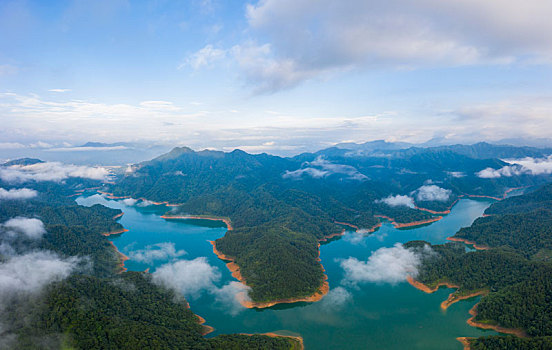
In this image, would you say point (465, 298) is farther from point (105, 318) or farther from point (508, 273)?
point (105, 318)

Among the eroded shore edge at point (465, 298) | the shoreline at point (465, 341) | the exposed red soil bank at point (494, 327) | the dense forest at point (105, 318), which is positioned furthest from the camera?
the eroded shore edge at point (465, 298)

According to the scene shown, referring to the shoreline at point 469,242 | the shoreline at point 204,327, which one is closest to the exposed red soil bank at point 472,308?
the shoreline at point 469,242

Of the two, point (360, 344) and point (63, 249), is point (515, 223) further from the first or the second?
point (63, 249)

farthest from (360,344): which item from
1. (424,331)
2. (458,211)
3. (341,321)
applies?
(458,211)

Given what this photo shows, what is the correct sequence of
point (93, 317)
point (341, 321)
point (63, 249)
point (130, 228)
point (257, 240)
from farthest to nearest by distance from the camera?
point (130, 228) < point (257, 240) < point (63, 249) < point (341, 321) < point (93, 317)

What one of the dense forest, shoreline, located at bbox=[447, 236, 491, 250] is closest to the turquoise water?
the dense forest

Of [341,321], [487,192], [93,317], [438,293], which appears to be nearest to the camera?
[93,317]

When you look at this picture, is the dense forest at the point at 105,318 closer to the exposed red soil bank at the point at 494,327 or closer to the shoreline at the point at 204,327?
the shoreline at the point at 204,327

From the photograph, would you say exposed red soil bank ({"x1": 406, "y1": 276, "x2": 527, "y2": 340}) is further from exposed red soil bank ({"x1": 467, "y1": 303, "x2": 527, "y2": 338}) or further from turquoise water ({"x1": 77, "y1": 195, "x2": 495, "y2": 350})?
turquoise water ({"x1": 77, "y1": 195, "x2": 495, "y2": 350})

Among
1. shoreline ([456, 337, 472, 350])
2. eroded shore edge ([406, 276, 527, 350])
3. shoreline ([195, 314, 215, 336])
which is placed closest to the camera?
shoreline ([456, 337, 472, 350])
